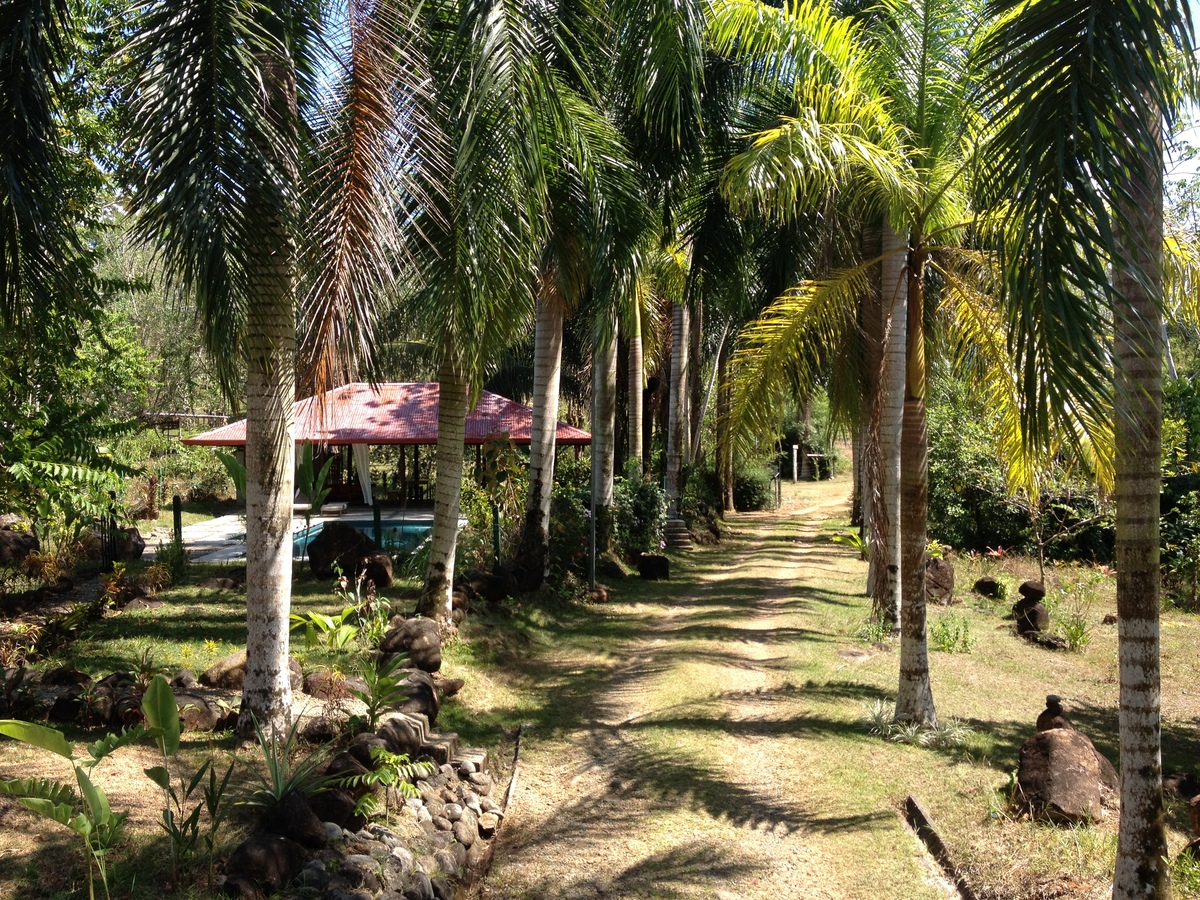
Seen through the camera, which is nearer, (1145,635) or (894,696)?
(1145,635)

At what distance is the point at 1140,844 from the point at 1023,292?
2798 mm

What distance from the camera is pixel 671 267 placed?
18656 millimetres

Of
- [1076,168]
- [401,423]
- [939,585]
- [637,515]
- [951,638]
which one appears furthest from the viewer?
[401,423]

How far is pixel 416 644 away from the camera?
8.80 m

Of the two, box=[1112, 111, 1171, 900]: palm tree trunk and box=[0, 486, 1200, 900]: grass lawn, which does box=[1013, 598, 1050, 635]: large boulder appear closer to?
box=[0, 486, 1200, 900]: grass lawn

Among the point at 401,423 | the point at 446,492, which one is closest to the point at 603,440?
the point at 446,492

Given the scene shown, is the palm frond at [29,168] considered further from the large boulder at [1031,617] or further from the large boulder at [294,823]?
the large boulder at [1031,617]

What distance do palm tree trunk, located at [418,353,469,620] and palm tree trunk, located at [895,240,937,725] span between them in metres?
Answer: 4.81

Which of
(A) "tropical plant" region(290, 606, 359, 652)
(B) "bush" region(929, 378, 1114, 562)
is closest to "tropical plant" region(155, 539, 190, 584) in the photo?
(A) "tropical plant" region(290, 606, 359, 652)

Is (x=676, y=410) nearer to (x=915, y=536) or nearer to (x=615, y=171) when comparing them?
(x=615, y=171)

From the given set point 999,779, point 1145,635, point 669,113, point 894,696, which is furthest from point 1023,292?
point 669,113

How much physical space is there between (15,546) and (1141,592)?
1478 centimetres

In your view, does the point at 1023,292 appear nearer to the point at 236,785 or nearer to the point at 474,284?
the point at 474,284

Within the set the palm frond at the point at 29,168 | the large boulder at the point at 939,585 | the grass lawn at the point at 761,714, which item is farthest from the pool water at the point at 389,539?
the large boulder at the point at 939,585
